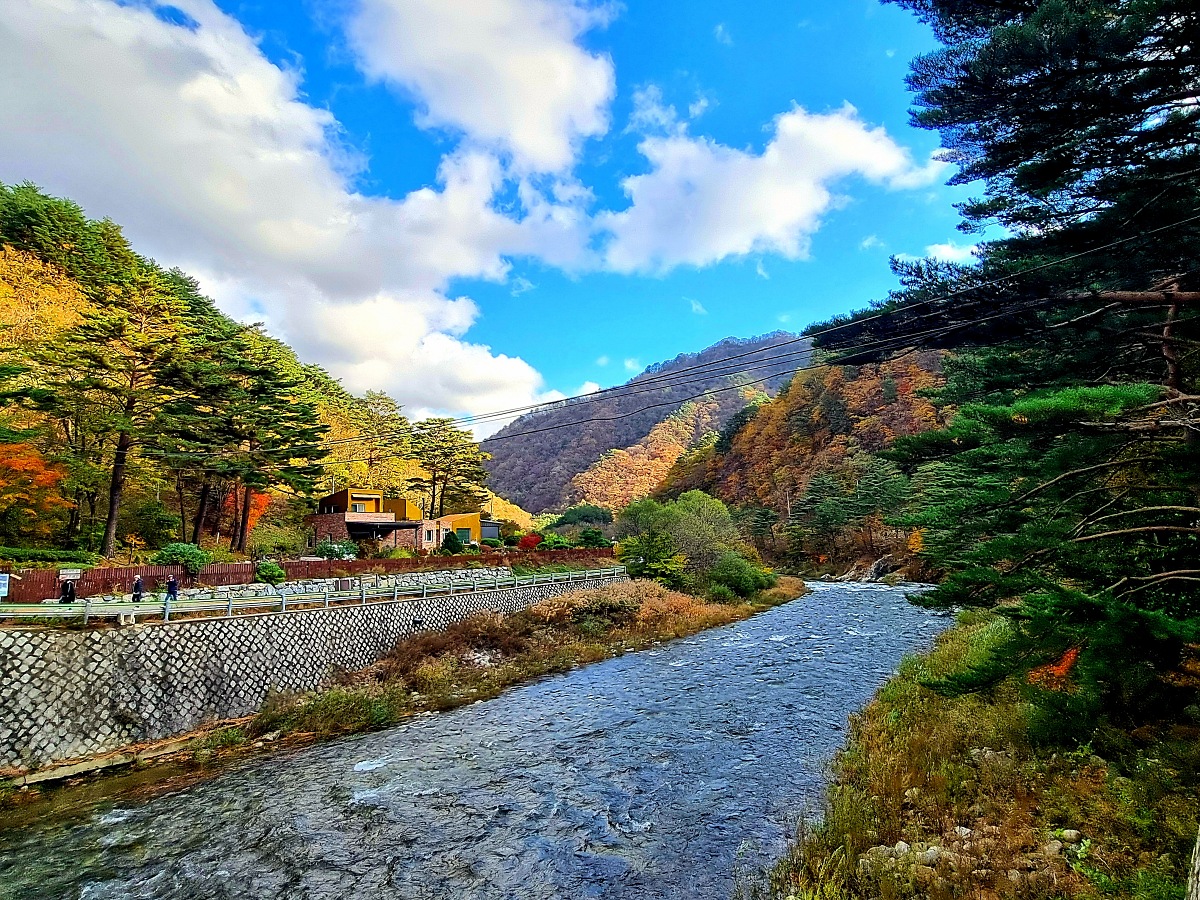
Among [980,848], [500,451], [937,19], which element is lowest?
[980,848]

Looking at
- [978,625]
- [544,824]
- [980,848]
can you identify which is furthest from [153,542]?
[978,625]

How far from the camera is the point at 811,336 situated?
8719 mm

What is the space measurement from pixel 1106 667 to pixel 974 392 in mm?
6685

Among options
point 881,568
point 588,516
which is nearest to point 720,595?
point 881,568

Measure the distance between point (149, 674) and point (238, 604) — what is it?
2662 mm

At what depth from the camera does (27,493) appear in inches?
850

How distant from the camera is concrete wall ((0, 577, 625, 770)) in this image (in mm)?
10422

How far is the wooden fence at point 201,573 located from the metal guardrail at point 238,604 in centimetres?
131

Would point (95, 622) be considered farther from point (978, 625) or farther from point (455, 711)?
point (978, 625)

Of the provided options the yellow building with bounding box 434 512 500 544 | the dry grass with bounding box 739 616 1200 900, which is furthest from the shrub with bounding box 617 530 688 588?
the dry grass with bounding box 739 616 1200 900

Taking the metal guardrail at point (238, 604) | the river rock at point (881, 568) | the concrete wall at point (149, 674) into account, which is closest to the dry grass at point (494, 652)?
the concrete wall at point (149, 674)

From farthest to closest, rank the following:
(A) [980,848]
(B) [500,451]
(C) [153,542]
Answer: (B) [500,451], (C) [153,542], (A) [980,848]

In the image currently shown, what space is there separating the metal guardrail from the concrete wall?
0.48 meters

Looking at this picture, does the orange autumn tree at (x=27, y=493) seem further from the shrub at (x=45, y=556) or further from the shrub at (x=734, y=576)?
the shrub at (x=734, y=576)
